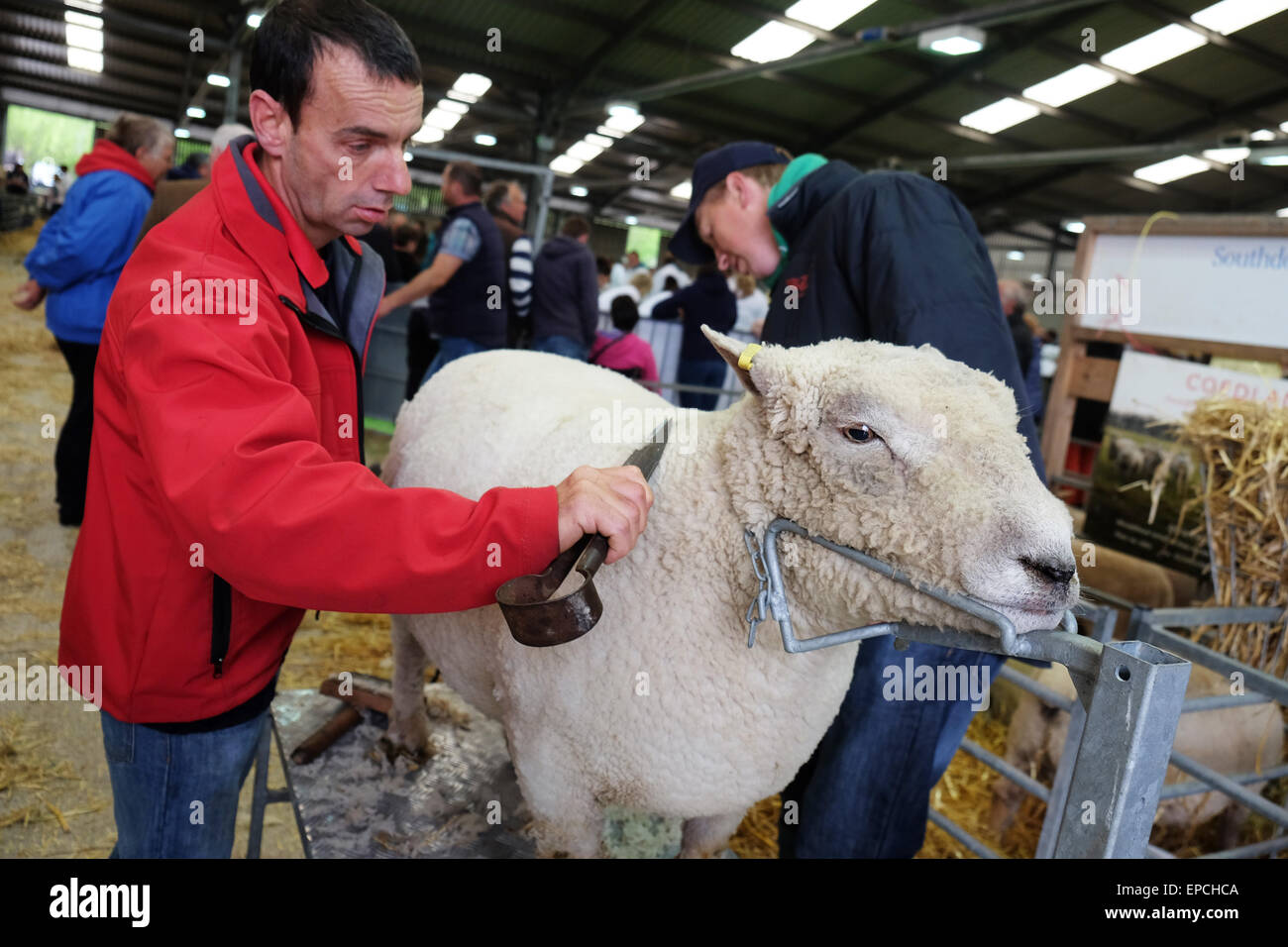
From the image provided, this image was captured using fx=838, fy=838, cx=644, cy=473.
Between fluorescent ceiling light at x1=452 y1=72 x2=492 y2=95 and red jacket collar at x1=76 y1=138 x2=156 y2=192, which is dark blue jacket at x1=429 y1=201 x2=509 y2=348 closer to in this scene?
red jacket collar at x1=76 y1=138 x2=156 y2=192

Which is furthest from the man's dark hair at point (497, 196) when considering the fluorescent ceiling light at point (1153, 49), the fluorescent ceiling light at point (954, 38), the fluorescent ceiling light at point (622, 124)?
the fluorescent ceiling light at point (622, 124)

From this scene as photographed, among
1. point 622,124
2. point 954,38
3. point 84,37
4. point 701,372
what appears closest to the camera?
point 701,372

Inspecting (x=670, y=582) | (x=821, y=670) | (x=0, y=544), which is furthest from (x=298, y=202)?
(x=0, y=544)

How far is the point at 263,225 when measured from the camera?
1.35 metres

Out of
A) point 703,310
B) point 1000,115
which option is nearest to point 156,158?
point 703,310

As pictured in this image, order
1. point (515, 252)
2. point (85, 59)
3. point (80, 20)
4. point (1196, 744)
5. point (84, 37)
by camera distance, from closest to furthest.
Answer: point (1196, 744), point (515, 252), point (80, 20), point (84, 37), point (85, 59)

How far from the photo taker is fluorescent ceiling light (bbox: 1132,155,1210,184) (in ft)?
48.2

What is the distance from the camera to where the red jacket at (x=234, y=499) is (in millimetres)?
1074

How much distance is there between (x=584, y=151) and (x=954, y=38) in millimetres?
13892

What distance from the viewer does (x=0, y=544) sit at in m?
4.68

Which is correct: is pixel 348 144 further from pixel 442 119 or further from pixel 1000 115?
pixel 442 119

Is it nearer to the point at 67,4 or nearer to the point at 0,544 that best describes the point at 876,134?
the point at 67,4

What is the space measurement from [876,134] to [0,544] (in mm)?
14327

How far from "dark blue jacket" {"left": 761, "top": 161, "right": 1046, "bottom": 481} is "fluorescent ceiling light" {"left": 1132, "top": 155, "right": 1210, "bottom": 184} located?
16.0 meters
